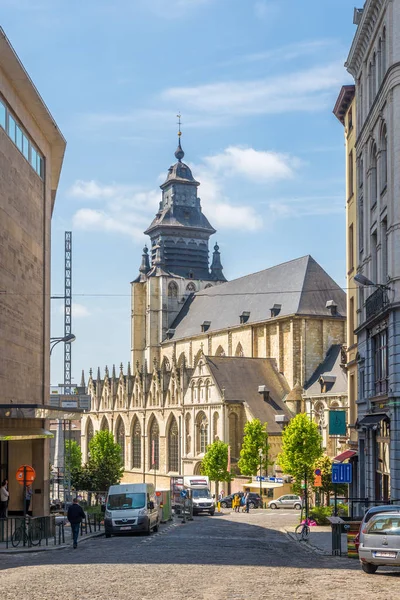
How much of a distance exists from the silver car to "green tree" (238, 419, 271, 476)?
5618 centimetres

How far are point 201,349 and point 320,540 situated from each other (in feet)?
232

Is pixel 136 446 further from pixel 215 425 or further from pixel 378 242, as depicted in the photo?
pixel 378 242

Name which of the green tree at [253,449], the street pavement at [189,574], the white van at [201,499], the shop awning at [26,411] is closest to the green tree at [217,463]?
the green tree at [253,449]

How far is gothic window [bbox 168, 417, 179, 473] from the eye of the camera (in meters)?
95.2

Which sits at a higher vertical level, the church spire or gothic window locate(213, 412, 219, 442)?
the church spire

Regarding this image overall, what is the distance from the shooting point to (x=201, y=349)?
103438mm

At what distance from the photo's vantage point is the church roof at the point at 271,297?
90750 millimetres

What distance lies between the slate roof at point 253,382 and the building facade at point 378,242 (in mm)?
45504

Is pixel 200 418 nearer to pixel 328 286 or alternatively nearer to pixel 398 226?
pixel 328 286

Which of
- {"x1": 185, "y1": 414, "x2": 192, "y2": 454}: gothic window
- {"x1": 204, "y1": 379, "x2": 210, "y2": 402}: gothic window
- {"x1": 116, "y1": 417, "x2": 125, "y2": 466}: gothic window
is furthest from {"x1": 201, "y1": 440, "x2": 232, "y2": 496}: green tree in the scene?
{"x1": 116, "y1": 417, "x2": 125, "y2": 466}: gothic window

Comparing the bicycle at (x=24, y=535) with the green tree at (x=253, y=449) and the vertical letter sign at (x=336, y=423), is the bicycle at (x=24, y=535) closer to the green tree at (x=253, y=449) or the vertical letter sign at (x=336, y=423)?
the vertical letter sign at (x=336, y=423)

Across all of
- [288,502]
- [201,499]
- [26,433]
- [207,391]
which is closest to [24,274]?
[26,433]

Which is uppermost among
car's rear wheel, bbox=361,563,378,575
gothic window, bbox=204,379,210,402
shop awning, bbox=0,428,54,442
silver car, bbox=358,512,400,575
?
gothic window, bbox=204,379,210,402

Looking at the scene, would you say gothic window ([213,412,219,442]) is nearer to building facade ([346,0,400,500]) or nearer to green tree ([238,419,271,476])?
green tree ([238,419,271,476])
